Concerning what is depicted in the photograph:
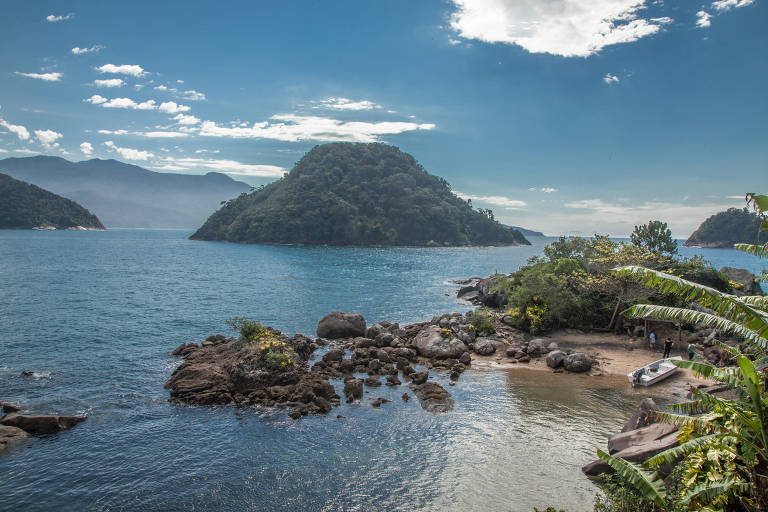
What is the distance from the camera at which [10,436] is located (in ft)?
53.6

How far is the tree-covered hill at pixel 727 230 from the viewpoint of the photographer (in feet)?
484

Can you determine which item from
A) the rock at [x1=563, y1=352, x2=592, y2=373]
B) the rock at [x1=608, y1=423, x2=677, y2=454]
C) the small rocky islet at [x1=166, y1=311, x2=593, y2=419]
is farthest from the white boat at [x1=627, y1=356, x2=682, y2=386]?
the rock at [x1=608, y1=423, x2=677, y2=454]

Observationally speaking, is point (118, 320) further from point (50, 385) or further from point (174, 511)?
point (174, 511)

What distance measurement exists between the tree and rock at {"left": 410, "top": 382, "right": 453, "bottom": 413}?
33212mm

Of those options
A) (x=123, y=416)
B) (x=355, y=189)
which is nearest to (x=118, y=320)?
(x=123, y=416)

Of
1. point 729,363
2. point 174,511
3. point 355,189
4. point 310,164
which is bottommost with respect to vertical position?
point 174,511

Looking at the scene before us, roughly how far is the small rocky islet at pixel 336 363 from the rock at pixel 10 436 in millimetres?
5826

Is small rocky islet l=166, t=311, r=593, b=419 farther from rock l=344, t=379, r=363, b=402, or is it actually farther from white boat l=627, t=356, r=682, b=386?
white boat l=627, t=356, r=682, b=386

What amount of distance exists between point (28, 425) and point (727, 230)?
21189 cm

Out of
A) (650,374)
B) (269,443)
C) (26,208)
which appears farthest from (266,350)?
(26,208)

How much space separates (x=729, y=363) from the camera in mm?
25562

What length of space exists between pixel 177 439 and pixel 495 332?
24.7m

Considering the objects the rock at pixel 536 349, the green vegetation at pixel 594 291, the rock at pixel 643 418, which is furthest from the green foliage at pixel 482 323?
the rock at pixel 643 418

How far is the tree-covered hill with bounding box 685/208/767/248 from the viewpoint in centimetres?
14738
